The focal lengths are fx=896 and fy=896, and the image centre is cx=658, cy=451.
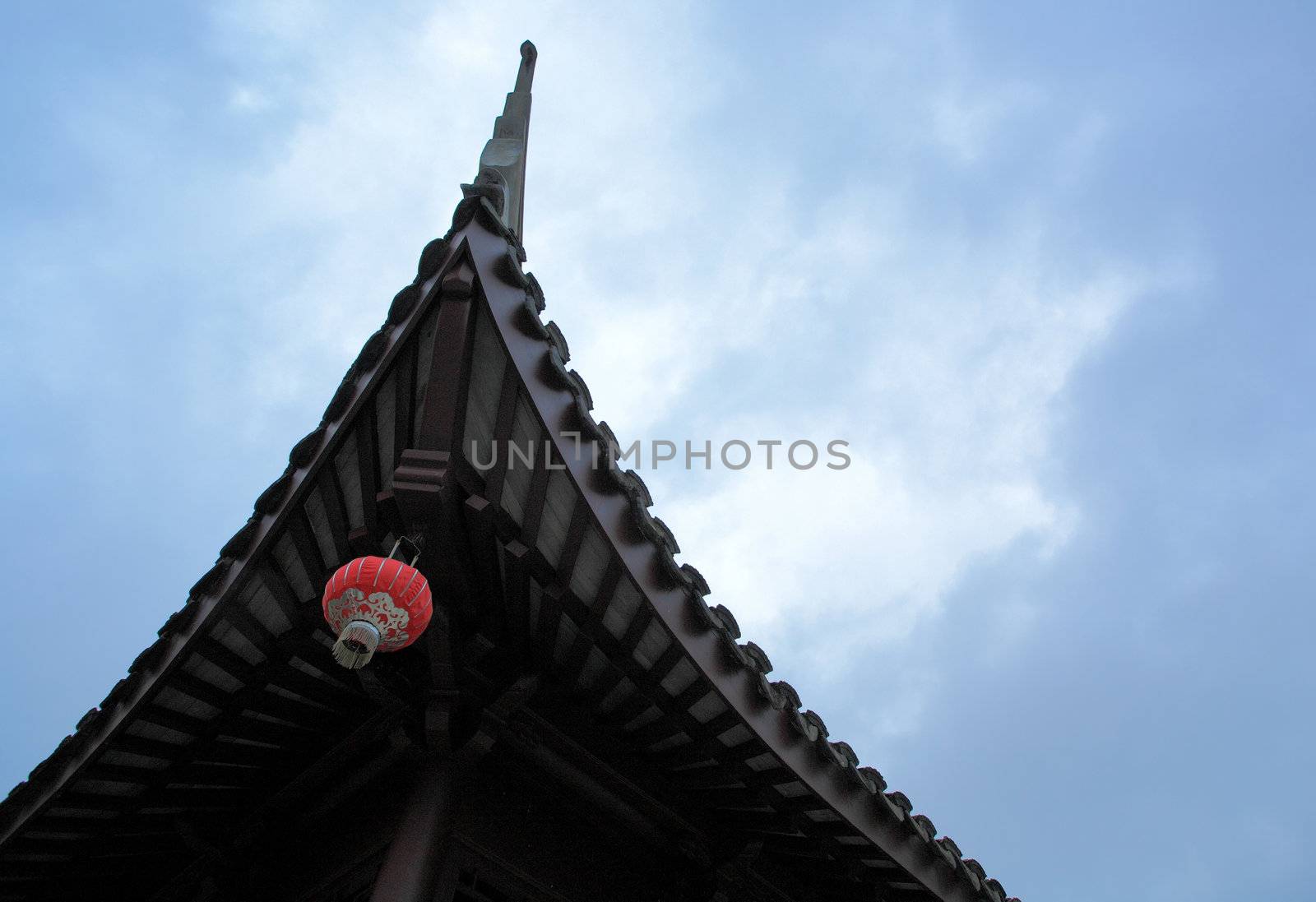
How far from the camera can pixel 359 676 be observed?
548 centimetres

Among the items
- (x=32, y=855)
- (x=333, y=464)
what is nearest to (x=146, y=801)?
(x=32, y=855)

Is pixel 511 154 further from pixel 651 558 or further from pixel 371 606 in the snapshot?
pixel 371 606

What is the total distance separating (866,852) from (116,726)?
14.5 feet

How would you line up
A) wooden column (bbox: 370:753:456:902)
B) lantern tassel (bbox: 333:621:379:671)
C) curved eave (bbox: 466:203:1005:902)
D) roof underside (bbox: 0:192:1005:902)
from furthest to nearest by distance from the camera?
wooden column (bbox: 370:753:456:902)
roof underside (bbox: 0:192:1005:902)
curved eave (bbox: 466:203:1005:902)
lantern tassel (bbox: 333:621:379:671)

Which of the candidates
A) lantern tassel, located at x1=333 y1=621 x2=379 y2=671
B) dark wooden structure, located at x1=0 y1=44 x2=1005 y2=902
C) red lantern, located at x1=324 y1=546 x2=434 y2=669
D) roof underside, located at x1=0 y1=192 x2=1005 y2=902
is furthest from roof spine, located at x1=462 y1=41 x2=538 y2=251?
lantern tassel, located at x1=333 y1=621 x2=379 y2=671

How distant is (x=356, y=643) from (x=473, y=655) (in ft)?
4.58

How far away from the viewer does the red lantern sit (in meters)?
4.12

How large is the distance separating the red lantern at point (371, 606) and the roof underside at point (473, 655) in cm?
41

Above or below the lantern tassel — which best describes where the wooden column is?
below

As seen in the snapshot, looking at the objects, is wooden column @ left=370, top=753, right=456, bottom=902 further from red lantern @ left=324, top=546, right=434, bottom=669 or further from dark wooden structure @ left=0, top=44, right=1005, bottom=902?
red lantern @ left=324, top=546, right=434, bottom=669

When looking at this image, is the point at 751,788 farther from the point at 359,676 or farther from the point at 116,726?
the point at 116,726

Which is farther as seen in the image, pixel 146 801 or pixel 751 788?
pixel 146 801

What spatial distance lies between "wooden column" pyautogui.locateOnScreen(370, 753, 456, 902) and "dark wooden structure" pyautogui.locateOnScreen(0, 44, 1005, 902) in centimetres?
1

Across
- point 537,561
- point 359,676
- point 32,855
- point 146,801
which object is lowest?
point 32,855
